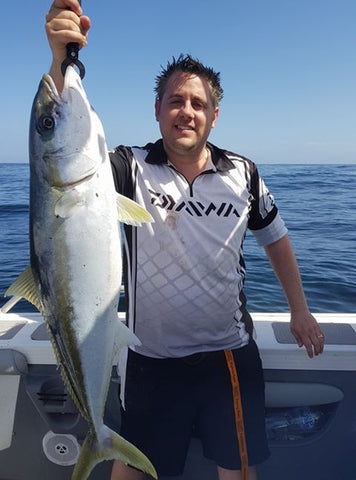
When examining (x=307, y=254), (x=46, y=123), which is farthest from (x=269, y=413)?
(x=307, y=254)

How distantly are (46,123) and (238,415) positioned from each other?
5.88ft

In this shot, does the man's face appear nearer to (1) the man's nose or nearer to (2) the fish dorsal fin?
(1) the man's nose

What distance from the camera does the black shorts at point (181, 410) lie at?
230 cm

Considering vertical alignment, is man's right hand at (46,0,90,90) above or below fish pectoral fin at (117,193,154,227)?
above

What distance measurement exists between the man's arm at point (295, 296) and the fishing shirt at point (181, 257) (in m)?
0.38

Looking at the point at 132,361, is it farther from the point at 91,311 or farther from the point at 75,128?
the point at 75,128

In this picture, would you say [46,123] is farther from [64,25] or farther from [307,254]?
[307,254]

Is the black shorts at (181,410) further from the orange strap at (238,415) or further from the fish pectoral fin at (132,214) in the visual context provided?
the fish pectoral fin at (132,214)

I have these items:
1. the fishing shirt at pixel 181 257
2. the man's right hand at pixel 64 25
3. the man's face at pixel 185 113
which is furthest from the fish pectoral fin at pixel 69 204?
the man's face at pixel 185 113

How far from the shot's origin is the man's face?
2336 millimetres

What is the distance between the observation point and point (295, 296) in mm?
2701

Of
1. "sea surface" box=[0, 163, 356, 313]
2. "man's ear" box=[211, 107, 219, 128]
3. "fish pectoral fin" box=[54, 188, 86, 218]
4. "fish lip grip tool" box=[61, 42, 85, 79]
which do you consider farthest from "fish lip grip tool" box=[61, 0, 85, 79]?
"sea surface" box=[0, 163, 356, 313]

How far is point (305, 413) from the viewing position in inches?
114

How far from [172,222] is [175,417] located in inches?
42.1
